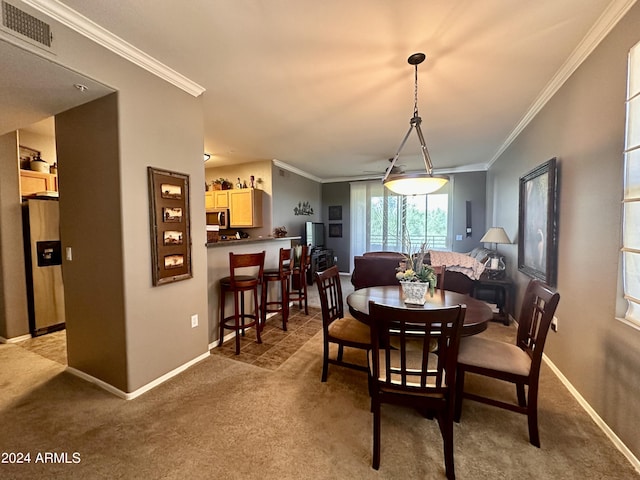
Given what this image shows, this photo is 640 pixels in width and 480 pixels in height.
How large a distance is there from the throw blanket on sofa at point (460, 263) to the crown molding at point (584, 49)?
189 cm

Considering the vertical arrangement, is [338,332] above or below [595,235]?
below

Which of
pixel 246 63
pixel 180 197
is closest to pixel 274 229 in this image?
pixel 180 197

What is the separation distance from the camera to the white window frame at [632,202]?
1.53 meters

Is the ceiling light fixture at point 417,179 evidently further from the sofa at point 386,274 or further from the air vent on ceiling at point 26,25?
the air vent on ceiling at point 26,25

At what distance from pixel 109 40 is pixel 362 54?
6.04ft

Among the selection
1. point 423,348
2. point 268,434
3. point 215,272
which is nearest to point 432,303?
point 423,348

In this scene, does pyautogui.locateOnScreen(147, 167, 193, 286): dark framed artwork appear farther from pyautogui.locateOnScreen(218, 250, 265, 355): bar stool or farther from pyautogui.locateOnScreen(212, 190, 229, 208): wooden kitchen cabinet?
pyautogui.locateOnScreen(212, 190, 229, 208): wooden kitchen cabinet

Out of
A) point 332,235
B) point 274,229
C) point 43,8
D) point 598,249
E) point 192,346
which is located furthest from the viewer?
point 332,235

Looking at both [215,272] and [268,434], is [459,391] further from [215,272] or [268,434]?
[215,272]

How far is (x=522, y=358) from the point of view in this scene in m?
1.77

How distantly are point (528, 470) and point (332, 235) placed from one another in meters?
6.37

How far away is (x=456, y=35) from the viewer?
190cm

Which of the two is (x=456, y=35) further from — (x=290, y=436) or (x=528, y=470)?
(x=290, y=436)

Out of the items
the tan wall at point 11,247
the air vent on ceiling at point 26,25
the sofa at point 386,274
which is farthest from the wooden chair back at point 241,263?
the tan wall at point 11,247
